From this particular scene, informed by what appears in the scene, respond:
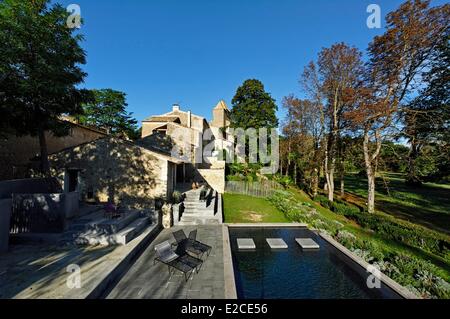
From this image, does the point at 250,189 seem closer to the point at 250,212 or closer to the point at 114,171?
the point at 250,212

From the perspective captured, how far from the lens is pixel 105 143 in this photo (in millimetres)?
14180

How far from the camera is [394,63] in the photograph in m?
17.0

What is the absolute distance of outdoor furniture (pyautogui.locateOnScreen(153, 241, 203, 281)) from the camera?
7.06 meters

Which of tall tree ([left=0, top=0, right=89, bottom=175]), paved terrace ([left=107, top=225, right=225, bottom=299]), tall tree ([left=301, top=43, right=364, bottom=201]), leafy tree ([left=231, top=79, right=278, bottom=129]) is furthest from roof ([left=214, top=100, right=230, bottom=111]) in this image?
paved terrace ([left=107, top=225, right=225, bottom=299])

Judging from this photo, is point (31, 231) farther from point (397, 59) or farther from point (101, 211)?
point (397, 59)

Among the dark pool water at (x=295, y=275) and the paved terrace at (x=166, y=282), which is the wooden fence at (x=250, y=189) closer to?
the dark pool water at (x=295, y=275)

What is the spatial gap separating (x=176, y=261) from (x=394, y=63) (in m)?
22.1

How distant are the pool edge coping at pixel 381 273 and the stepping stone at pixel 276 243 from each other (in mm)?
2483

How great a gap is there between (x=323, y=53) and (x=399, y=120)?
10.4m

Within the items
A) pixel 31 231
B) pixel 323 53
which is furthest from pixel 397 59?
pixel 31 231

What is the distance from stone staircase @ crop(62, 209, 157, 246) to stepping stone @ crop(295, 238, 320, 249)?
8.31 metres

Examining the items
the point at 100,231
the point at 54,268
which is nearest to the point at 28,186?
the point at 100,231

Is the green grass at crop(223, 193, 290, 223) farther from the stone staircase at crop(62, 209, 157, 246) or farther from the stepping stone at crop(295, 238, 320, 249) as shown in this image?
the stone staircase at crop(62, 209, 157, 246)

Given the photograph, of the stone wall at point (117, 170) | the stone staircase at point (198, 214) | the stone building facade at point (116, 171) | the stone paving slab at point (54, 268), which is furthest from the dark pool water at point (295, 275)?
the stone wall at point (117, 170)
